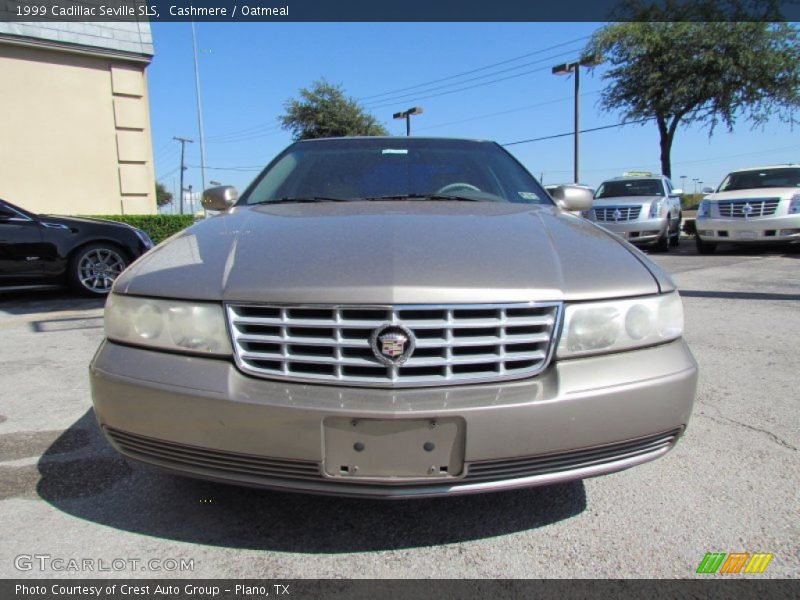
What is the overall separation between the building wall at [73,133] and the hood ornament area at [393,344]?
1013cm

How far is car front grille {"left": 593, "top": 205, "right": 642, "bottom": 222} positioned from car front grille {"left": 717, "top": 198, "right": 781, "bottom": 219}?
151 centimetres

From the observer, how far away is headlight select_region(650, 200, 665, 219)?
11.8 m

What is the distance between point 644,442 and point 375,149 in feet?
7.02

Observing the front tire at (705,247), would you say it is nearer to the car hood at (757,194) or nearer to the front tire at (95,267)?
the car hood at (757,194)

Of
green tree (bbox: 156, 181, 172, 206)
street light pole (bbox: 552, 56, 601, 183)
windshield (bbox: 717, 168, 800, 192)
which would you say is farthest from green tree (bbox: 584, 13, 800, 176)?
green tree (bbox: 156, 181, 172, 206)

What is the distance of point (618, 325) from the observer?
5.84 feet

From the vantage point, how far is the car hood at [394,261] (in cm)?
166

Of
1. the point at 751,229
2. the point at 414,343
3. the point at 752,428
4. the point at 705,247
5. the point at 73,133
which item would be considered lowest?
the point at 752,428

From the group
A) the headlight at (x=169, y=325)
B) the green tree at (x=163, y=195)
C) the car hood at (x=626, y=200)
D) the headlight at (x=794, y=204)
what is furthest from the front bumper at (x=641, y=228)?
the green tree at (x=163, y=195)

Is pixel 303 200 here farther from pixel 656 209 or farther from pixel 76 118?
pixel 656 209

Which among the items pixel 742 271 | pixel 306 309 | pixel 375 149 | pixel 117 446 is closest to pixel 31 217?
pixel 375 149

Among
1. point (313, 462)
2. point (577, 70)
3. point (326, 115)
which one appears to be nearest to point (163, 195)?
point (326, 115)

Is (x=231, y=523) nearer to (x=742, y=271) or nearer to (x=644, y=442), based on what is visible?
(x=644, y=442)

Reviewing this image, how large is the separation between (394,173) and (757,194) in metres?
10.0
